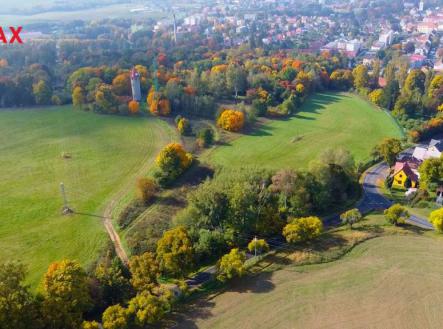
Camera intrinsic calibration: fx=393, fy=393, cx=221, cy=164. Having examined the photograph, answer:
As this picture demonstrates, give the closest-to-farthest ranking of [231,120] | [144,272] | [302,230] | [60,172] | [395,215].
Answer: [144,272] → [302,230] → [395,215] → [60,172] → [231,120]

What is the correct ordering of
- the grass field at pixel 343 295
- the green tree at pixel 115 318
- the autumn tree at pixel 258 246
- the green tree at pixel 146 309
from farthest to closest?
the autumn tree at pixel 258 246
the grass field at pixel 343 295
the green tree at pixel 146 309
the green tree at pixel 115 318

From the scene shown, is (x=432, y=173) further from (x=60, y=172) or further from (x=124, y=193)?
(x=60, y=172)

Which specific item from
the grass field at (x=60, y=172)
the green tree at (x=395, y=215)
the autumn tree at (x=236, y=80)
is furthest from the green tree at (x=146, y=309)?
the autumn tree at (x=236, y=80)

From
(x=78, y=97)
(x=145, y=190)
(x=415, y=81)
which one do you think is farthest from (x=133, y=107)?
(x=415, y=81)

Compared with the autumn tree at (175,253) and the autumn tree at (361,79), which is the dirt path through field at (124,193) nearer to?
the autumn tree at (175,253)

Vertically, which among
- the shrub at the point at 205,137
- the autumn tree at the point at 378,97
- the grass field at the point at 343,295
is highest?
the autumn tree at the point at 378,97

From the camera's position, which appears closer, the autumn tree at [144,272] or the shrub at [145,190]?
the autumn tree at [144,272]

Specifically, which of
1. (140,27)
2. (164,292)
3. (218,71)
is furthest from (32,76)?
(140,27)
